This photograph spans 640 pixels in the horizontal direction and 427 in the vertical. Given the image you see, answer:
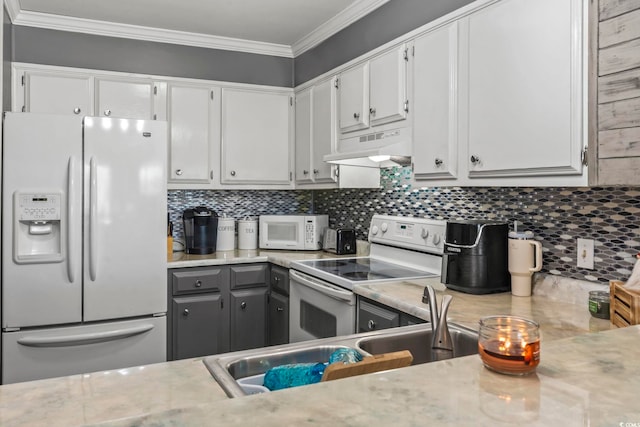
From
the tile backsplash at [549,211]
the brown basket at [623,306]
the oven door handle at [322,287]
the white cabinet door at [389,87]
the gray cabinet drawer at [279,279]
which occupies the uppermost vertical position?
the white cabinet door at [389,87]

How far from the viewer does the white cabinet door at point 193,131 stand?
3.56m

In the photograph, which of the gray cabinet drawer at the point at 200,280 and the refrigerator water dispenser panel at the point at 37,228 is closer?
the refrigerator water dispenser panel at the point at 37,228

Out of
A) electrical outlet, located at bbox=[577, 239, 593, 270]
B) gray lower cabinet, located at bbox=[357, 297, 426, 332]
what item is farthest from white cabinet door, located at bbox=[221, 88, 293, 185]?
electrical outlet, located at bbox=[577, 239, 593, 270]

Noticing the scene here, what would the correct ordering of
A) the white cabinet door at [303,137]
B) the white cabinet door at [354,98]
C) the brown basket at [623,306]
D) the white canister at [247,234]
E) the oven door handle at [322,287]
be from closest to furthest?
the brown basket at [623,306] < the oven door handle at [322,287] < the white cabinet door at [354,98] < the white cabinet door at [303,137] < the white canister at [247,234]

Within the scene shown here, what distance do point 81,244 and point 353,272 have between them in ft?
5.05

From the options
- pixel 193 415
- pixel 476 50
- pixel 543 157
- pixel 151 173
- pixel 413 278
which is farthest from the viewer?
pixel 151 173

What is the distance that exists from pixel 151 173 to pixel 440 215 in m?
1.72

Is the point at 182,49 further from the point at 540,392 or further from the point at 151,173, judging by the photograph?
the point at 540,392

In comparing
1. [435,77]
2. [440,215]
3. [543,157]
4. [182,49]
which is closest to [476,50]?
[435,77]

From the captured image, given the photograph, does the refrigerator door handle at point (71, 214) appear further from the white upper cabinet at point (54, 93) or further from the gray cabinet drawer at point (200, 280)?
the white upper cabinet at point (54, 93)

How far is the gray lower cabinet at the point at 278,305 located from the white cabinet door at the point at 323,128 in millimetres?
742

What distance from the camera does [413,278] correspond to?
8.08ft

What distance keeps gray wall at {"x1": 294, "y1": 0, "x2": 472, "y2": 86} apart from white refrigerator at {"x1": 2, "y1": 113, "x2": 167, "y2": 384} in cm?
129

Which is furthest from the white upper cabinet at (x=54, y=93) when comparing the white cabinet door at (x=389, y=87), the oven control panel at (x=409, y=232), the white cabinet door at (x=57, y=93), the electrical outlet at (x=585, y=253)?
the electrical outlet at (x=585, y=253)
